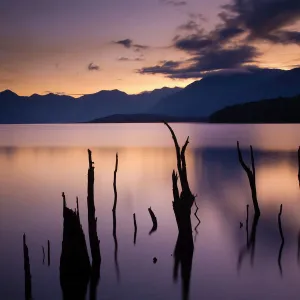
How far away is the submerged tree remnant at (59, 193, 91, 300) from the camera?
13.6 meters

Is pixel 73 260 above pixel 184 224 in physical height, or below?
below

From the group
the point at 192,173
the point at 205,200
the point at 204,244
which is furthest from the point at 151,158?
the point at 204,244

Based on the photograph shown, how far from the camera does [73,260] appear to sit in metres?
14.1

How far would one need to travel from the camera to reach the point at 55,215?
27.5 meters

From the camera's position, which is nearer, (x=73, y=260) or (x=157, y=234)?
(x=73, y=260)

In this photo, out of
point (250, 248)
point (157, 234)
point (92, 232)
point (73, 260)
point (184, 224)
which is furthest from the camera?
point (157, 234)

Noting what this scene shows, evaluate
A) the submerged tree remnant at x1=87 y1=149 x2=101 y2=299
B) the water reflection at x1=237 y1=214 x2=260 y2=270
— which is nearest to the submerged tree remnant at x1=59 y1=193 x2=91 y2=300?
the submerged tree remnant at x1=87 y1=149 x2=101 y2=299

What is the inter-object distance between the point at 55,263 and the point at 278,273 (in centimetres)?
884

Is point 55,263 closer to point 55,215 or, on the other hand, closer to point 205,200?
point 55,215

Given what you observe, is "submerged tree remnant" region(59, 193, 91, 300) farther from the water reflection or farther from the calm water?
the water reflection

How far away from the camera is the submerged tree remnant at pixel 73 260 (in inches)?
535

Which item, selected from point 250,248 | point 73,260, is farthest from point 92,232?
point 250,248

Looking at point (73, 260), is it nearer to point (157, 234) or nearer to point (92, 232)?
point (92, 232)

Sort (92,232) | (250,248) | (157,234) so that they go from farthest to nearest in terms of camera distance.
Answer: (157,234)
(250,248)
(92,232)
